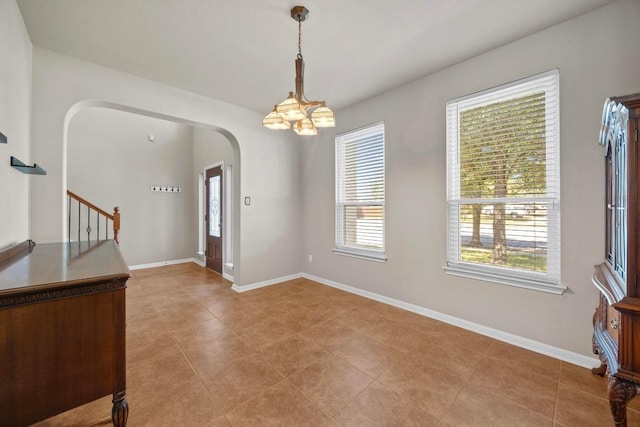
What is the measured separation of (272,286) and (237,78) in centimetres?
305

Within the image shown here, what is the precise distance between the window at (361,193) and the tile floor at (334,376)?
1042 mm

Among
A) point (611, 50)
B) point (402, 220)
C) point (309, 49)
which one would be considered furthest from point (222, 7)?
point (611, 50)

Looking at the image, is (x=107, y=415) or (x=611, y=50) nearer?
(x=107, y=415)

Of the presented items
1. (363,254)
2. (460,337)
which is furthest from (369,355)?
(363,254)

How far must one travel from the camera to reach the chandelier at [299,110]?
1882 millimetres

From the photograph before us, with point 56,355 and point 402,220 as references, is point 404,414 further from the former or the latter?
point 402,220

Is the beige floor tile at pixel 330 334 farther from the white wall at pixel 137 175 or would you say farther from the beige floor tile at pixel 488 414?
the white wall at pixel 137 175

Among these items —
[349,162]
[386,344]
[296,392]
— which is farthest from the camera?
[349,162]

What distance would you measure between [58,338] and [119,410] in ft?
1.75

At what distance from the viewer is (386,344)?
7.97ft

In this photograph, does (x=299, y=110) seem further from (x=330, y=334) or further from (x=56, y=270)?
(x=330, y=334)

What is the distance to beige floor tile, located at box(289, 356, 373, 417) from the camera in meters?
1.72

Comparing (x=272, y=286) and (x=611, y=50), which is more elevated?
(x=611, y=50)

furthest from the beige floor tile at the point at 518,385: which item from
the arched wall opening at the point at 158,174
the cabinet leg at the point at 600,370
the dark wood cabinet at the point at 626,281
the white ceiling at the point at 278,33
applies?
the arched wall opening at the point at 158,174
